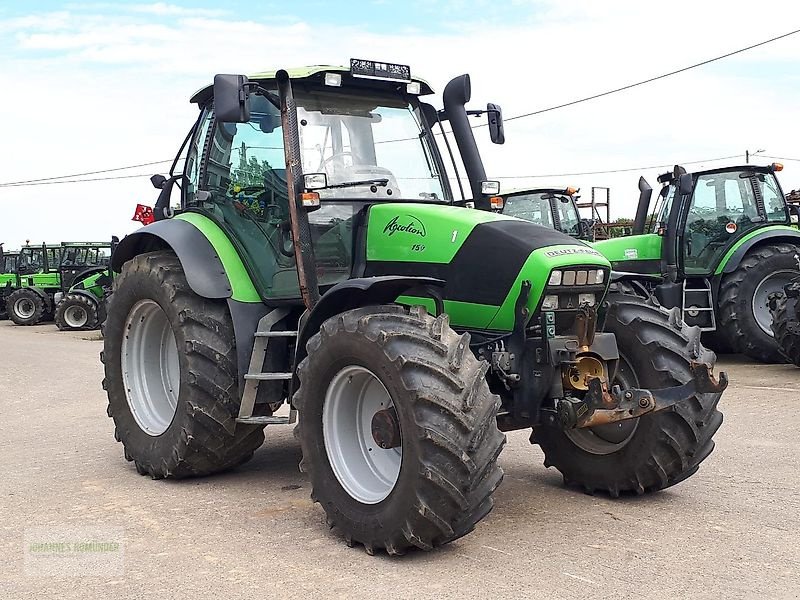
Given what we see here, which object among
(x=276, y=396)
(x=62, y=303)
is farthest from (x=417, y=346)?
(x=62, y=303)

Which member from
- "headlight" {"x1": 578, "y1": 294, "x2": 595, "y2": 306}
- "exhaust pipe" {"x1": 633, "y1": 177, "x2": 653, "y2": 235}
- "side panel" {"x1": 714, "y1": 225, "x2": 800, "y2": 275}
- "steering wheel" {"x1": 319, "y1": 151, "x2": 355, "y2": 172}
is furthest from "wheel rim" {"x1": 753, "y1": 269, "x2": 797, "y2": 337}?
"steering wheel" {"x1": 319, "y1": 151, "x2": 355, "y2": 172}

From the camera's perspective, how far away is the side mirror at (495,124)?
619cm

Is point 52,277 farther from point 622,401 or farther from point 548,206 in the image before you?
point 622,401

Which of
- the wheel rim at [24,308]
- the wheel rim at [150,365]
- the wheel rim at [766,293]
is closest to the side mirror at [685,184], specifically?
the wheel rim at [766,293]

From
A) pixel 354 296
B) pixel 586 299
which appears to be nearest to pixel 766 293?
pixel 586 299

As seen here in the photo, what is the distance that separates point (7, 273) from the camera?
1135 inches

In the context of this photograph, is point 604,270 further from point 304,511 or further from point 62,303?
point 62,303

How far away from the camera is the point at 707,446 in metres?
5.28

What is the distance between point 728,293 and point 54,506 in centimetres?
943

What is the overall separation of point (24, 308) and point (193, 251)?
23043mm

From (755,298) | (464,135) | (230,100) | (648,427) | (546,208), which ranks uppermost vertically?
(230,100)

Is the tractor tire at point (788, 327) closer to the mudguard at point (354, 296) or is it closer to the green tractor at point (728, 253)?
the green tractor at point (728, 253)

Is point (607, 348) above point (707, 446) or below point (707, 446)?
above

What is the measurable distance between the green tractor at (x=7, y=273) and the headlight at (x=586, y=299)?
26110 mm
